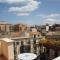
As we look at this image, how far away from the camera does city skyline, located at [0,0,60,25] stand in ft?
30.6

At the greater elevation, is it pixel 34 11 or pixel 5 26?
pixel 34 11

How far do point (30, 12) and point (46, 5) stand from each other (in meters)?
1.73

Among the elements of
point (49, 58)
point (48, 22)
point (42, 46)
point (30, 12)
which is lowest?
point (49, 58)

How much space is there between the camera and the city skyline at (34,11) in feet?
30.6

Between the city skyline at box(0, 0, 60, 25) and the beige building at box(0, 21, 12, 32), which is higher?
the city skyline at box(0, 0, 60, 25)

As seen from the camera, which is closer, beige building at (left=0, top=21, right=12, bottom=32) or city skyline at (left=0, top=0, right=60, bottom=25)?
city skyline at (left=0, top=0, right=60, bottom=25)

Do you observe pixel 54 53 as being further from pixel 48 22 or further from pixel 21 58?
pixel 48 22

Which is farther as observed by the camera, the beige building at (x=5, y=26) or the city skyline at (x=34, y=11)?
the beige building at (x=5, y=26)

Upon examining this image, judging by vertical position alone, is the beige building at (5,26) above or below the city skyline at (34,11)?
below

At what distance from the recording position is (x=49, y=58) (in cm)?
369

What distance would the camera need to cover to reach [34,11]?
10367 millimetres

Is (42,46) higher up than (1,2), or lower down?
lower down

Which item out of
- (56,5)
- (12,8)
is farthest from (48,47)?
(12,8)

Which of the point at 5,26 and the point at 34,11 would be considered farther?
the point at 5,26
